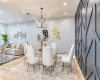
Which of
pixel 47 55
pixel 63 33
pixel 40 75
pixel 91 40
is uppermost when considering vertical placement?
pixel 63 33

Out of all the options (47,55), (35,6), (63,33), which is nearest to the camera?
(47,55)

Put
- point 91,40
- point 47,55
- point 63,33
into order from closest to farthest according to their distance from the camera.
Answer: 1. point 91,40
2. point 47,55
3. point 63,33

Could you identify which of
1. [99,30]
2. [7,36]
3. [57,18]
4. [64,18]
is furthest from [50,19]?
[99,30]

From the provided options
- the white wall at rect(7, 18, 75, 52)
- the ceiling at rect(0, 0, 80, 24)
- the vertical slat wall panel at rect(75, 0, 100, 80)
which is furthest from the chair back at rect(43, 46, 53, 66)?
the white wall at rect(7, 18, 75, 52)

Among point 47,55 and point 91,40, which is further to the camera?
point 47,55

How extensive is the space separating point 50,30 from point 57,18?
1.09m

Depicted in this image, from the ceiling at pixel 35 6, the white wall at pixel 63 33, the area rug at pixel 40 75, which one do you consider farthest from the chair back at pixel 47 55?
the white wall at pixel 63 33

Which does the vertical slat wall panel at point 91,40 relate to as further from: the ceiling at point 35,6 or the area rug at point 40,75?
the ceiling at point 35,6

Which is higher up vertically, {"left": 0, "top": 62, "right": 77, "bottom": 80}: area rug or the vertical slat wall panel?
the vertical slat wall panel

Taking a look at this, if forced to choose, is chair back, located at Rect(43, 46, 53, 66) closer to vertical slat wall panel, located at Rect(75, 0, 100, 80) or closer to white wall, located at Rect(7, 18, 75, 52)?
vertical slat wall panel, located at Rect(75, 0, 100, 80)

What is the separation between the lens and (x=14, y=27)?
8961 mm

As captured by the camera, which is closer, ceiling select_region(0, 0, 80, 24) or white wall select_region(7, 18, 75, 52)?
ceiling select_region(0, 0, 80, 24)

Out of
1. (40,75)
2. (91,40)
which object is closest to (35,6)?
(40,75)

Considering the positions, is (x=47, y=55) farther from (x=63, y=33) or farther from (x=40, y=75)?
(x=63, y=33)
